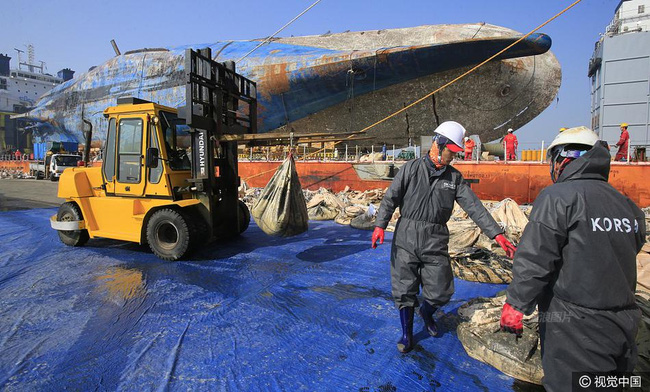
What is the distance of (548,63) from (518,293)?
18.4 m

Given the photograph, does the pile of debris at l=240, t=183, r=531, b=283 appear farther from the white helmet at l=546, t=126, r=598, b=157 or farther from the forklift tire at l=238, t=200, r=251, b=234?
the white helmet at l=546, t=126, r=598, b=157

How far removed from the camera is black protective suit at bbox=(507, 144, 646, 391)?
1.38m

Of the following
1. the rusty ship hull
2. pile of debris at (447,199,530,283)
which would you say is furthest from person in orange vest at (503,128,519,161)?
pile of debris at (447,199,530,283)

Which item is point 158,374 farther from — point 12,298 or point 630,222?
point 630,222

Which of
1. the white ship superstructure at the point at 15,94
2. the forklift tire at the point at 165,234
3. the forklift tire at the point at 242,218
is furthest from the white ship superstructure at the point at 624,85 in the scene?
the white ship superstructure at the point at 15,94

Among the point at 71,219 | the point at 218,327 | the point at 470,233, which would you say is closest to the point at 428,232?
the point at 218,327

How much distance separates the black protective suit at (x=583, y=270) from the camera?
4.53 ft

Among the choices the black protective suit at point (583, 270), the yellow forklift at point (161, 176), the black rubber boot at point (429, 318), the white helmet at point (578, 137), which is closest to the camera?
the black protective suit at point (583, 270)

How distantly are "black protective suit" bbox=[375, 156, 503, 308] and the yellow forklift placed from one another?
2.85 metres

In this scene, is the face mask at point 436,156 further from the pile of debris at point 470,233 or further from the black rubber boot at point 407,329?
the black rubber boot at point 407,329

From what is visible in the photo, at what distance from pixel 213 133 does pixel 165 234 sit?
1.68 metres

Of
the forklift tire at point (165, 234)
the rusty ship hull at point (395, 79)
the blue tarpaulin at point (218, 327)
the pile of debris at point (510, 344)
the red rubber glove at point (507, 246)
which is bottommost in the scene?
the blue tarpaulin at point (218, 327)

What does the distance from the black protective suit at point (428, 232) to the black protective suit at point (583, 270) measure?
3.03ft

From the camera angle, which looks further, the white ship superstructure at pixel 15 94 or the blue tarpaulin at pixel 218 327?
the white ship superstructure at pixel 15 94
